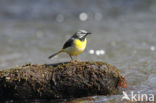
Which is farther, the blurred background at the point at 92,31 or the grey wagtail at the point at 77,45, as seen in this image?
the blurred background at the point at 92,31

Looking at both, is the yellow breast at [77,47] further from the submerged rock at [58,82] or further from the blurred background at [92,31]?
the blurred background at [92,31]

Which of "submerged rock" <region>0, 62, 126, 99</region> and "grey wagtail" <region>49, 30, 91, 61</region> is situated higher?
"grey wagtail" <region>49, 30, 91, 61</region>

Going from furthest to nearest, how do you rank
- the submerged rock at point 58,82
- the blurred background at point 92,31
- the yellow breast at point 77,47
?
the blurred background at point 92,31 → the yellow breast at point 77,47 → the submerged rock at point 58,82

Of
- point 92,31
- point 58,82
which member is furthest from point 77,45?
point 92,31

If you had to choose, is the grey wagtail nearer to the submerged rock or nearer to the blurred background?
the submerged rock

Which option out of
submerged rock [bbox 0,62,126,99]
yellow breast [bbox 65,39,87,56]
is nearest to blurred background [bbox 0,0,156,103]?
submerged rock [bbox 0,62,126,99]

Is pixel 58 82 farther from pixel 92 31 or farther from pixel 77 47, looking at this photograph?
pixel 92 31

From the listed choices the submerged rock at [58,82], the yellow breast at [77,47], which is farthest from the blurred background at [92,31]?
the yellow breast at [77,47]
